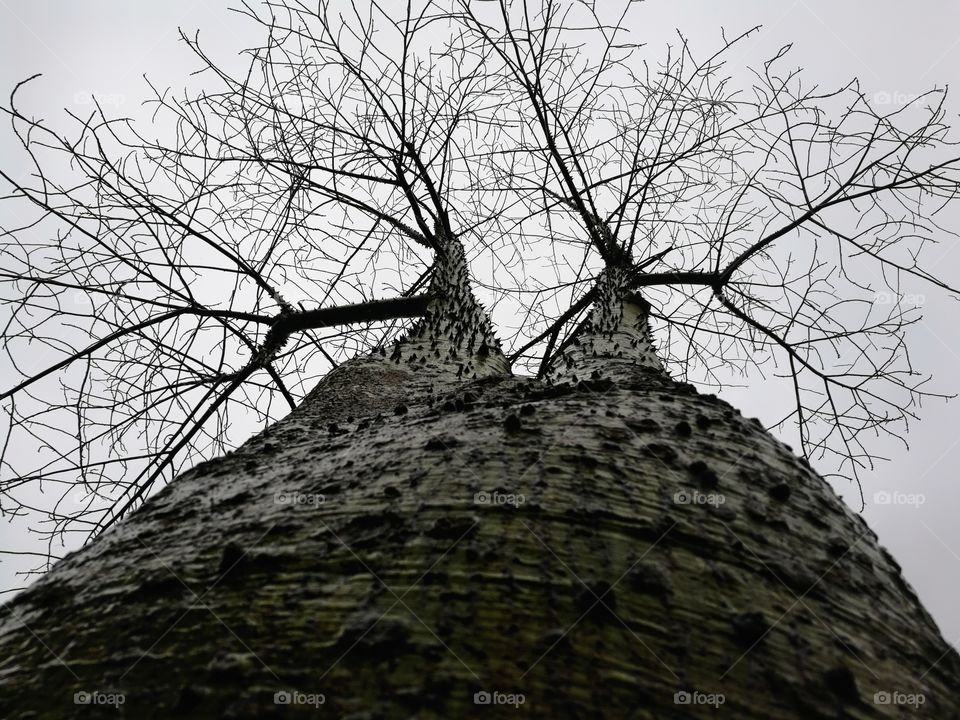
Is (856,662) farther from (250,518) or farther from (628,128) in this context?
(628,128)

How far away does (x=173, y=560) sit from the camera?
1106 millimetres

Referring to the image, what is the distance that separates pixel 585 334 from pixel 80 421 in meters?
2.50

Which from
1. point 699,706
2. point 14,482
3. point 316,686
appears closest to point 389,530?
point 316,686

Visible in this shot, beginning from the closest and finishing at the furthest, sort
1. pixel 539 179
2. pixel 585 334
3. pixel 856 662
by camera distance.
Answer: pixel 856 662
pixel 585 334
pixel 539 179

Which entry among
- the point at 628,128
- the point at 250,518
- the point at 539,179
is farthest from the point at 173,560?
the point at 628,128

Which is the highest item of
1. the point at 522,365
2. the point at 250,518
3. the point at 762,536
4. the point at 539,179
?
the point at 539,179

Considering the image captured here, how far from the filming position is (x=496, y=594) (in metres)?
0.96

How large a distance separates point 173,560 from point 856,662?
3.68 ft

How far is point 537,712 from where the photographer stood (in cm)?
80

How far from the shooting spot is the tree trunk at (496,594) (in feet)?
2.76

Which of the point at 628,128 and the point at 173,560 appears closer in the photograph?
the point at 173,560

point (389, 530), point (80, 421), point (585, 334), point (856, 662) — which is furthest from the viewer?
point (585, 334)

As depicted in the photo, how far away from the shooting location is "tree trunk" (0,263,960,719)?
2.76 feet

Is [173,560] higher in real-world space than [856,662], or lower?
higher
